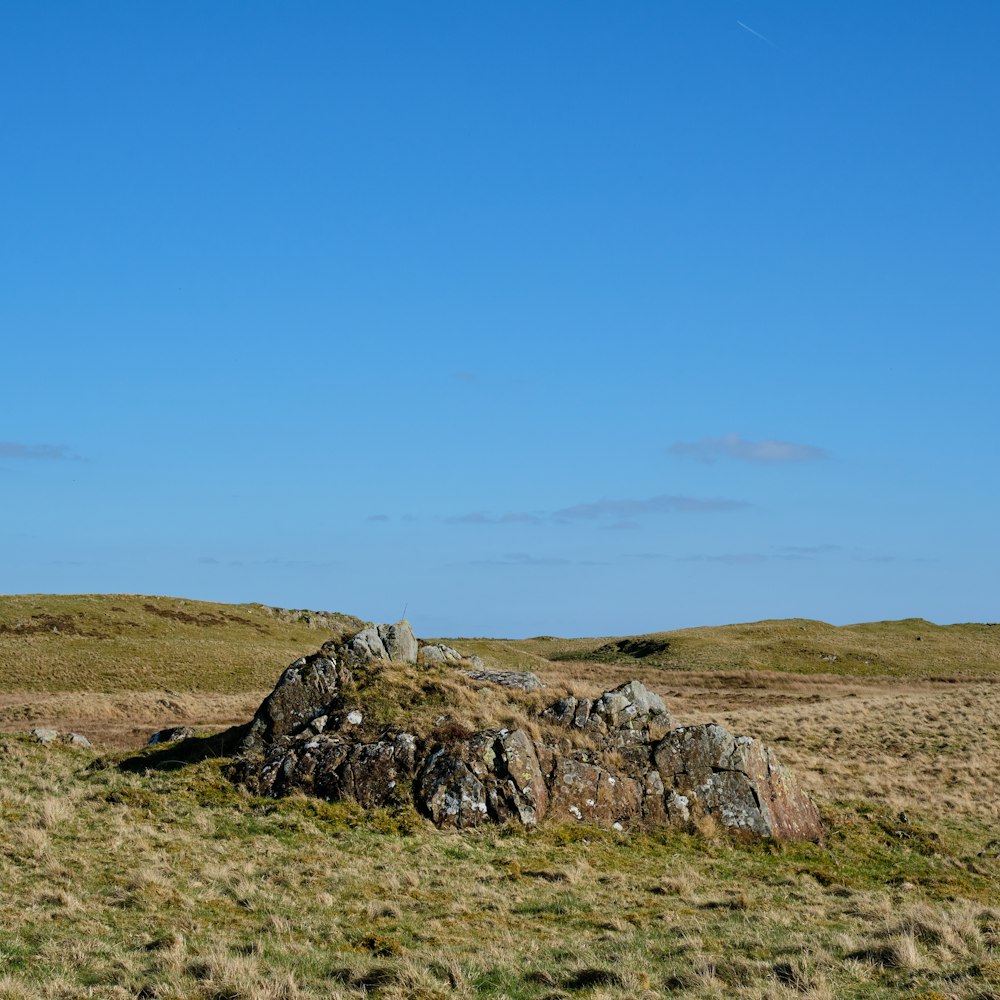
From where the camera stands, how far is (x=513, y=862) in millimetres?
24047

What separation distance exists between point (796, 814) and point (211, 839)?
1659 cm

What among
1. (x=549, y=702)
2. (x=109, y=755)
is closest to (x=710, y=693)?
(x=549, y=702)

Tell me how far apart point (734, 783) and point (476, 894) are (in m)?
10.6

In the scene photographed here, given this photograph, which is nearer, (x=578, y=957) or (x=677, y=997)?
(x=677, y=997)

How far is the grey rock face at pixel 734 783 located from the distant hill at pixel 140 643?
50.5 meters

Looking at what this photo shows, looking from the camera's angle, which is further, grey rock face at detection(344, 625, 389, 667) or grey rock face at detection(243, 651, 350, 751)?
grey rock face at detection(344, 625, 389, 667)

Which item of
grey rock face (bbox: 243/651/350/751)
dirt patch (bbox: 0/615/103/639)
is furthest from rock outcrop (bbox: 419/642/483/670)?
dirt patch (bbox: 0/615/103/639)

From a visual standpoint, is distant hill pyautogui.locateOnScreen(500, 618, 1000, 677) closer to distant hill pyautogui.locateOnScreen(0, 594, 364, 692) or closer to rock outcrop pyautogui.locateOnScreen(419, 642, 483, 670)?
distant hill pyautogui.locateOnScreen(0, 594, 364, 692)

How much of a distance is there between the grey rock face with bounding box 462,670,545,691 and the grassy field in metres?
0.91

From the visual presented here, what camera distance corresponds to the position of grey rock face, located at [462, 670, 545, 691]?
3400 cm

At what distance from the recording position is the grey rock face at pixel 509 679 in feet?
112

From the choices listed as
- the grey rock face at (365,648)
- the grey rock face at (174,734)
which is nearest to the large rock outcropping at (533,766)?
the grey rock face at (365,648)

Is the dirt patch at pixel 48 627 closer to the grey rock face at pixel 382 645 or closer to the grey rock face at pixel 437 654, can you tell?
the grey rock face at pixel 437 654

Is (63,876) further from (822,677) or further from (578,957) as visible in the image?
(822,677)
